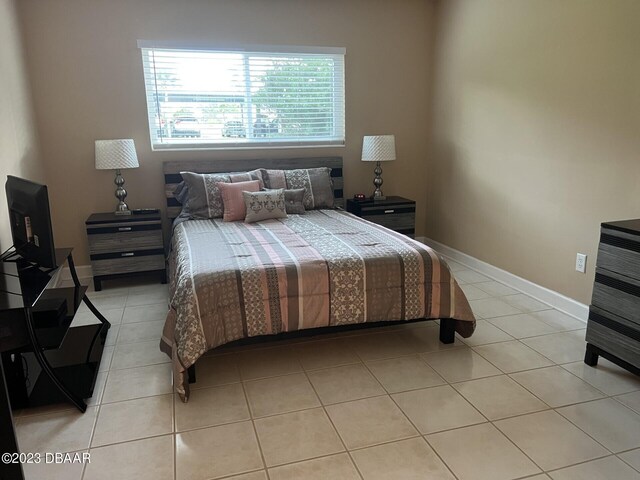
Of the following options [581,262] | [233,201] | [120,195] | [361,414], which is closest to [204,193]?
[233,201]

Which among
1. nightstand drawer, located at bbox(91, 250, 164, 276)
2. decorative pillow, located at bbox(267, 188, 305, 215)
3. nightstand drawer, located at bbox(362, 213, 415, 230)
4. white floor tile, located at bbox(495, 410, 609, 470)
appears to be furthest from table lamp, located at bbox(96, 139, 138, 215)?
white floor tile, located at bbox(495, 410, 609, 470)

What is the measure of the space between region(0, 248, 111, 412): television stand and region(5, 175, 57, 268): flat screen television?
0.09 meters

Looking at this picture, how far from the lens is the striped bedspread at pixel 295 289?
2.36 metres

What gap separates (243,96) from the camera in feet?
14.4

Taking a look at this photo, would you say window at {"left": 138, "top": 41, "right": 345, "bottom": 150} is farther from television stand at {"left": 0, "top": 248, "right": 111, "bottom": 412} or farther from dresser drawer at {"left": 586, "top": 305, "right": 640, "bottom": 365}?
dresser drawer at {"left": 586, "top": 305, "right": 640, "bottom": 365}

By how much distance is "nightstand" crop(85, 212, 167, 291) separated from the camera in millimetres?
3816

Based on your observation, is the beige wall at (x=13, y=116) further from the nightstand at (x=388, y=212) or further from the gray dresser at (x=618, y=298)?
the gray dresser at (x=618, y=298)

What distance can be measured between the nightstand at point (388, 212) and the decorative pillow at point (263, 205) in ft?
3.21

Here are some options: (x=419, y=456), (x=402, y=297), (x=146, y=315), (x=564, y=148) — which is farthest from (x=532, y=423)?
(x=146, y=315)

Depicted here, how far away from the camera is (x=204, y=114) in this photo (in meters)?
4.31

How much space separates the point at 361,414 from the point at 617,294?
56.9 inches

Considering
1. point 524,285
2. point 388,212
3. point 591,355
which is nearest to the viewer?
point 591,355

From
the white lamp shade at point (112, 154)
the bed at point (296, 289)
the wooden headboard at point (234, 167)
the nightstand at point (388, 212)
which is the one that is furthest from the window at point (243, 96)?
the bed at point (296, 289)

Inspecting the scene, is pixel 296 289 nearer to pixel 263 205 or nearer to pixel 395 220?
pixel 263 205
